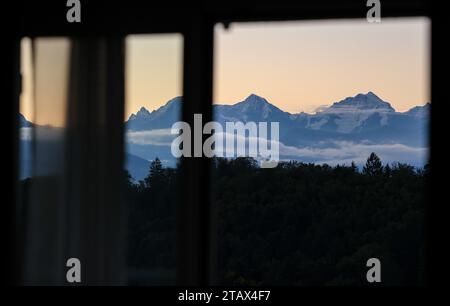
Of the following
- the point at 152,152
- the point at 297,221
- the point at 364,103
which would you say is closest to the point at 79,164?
the point at 152,152

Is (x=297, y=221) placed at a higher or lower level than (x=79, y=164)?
lower

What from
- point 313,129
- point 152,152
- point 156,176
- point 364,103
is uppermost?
point 364,103

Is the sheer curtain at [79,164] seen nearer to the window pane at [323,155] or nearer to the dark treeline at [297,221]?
the dark treeline at [297,221]

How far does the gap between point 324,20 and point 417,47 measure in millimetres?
409

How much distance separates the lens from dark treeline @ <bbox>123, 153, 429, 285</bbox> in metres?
2.46

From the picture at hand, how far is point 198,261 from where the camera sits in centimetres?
246

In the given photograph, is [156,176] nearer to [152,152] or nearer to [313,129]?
[152,152]

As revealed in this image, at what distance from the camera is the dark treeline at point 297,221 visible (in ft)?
8.09

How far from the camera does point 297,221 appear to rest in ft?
8.30

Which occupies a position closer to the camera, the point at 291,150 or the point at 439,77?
A: the point at 439,77

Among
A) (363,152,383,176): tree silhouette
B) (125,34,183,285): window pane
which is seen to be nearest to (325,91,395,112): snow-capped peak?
(363,152,383,176): tree silhouette
